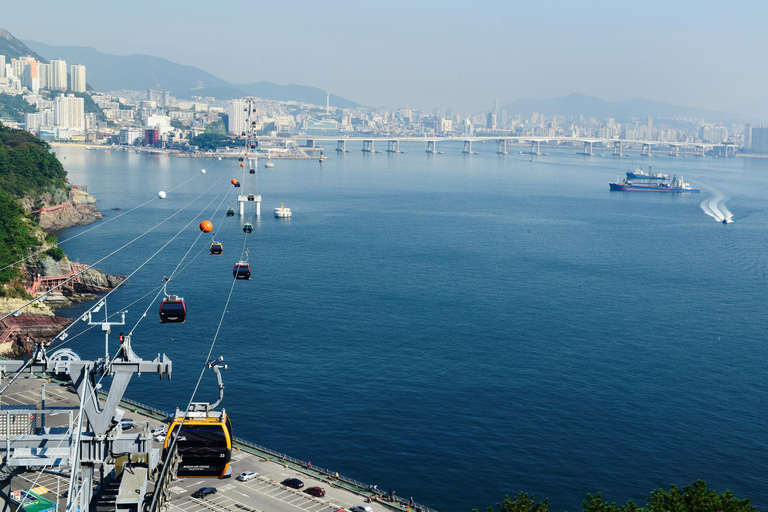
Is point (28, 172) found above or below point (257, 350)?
above

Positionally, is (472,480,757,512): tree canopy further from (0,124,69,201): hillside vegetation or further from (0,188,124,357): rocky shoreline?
(0,124,69,201): hillside vegetation

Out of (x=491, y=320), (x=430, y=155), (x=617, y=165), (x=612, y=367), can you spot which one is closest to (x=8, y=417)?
(x=612, y=367)

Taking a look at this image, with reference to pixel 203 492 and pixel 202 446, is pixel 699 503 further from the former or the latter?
pixel 203 492

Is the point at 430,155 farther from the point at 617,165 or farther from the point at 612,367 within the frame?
the point at 612,367

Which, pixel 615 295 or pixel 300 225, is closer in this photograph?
pixel 615 295

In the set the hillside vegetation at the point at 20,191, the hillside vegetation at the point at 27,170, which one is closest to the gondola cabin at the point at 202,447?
the hillside vegetation at the point at 20,191

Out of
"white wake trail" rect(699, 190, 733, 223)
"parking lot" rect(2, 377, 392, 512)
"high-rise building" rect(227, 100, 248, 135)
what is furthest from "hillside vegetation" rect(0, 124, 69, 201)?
"high-rise building" rect(227, 100, 248, 135)
